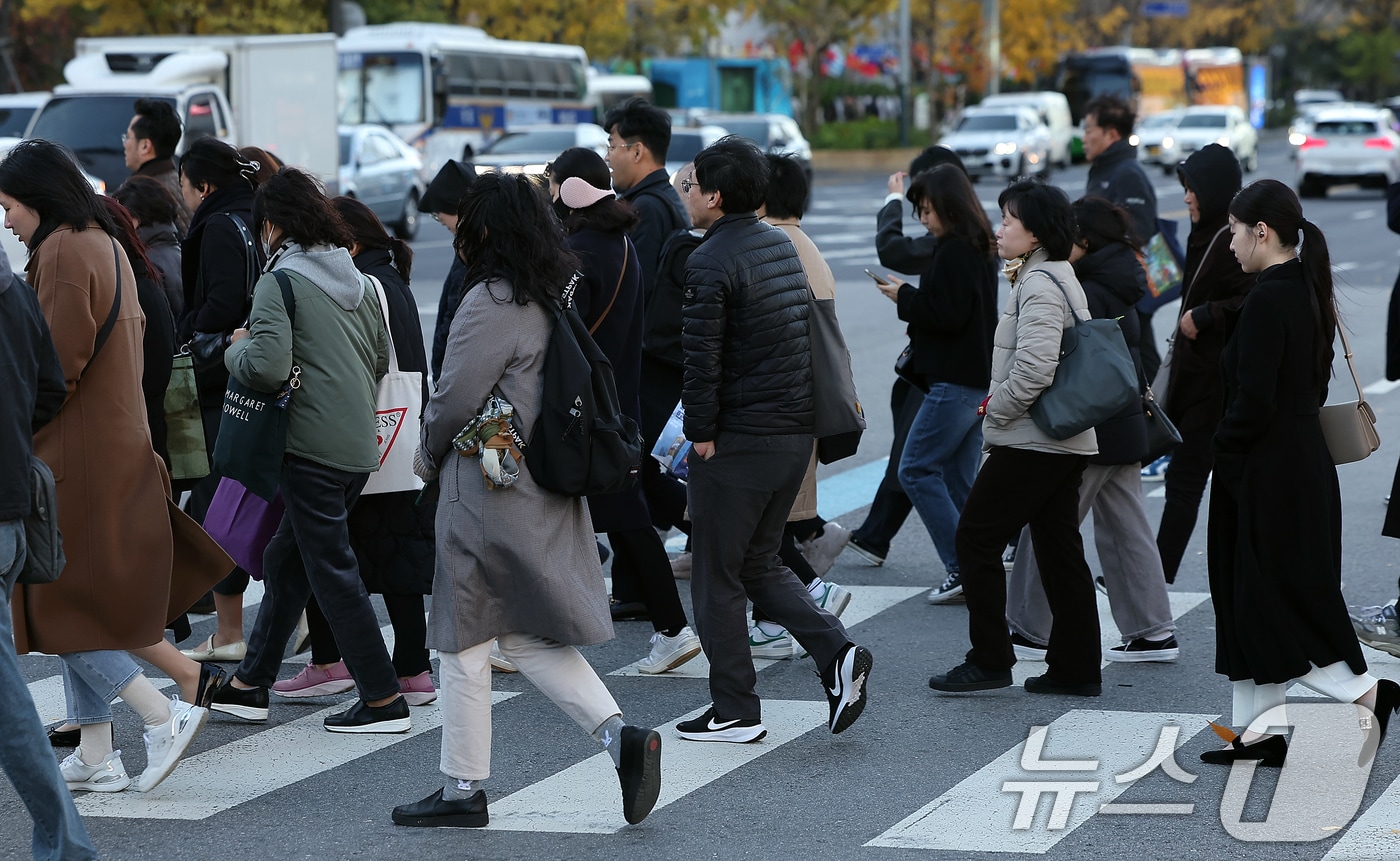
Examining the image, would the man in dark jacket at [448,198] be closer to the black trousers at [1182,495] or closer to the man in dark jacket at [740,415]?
the man in dark jacket at [740,415]

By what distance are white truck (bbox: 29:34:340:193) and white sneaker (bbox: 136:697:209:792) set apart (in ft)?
62.7

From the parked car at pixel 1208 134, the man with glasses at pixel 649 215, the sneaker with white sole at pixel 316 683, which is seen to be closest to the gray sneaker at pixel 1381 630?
the man with glasses at pixel 649 215

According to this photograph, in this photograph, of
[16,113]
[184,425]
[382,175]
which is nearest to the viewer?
[184,425]

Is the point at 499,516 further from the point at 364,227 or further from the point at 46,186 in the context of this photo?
the point at 364,227

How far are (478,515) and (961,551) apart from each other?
1.96 meters

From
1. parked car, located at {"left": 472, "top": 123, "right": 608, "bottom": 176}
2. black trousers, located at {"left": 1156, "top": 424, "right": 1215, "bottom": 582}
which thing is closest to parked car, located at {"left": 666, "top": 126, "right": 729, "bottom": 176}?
parked car, located at {"left": 472, "top": 123, "right": 608, "bottom": 176}

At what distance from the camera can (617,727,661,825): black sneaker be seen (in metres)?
4.63

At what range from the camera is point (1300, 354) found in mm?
5012

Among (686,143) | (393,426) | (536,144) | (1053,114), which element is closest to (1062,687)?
(393,426)

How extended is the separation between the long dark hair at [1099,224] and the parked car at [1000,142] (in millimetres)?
36404

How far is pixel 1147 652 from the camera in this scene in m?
6.40

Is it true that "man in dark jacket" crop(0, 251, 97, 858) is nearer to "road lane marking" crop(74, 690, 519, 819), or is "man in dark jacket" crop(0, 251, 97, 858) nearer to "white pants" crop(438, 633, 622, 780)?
"road lane marking" crop(74, 690, 519, 819)

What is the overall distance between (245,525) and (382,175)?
875 inches

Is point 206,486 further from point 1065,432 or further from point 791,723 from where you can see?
point 1065,432
